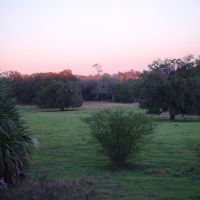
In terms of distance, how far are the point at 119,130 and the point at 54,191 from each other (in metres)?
6.07

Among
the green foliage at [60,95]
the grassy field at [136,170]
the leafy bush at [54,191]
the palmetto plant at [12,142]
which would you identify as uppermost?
the green foliage at [60,95]

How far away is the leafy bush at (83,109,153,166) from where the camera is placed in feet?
54.2

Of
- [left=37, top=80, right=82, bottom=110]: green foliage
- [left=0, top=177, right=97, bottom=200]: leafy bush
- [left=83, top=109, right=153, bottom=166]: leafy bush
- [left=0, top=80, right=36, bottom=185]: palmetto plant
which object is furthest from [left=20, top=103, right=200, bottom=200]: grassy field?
[left=37, top=80, right=82, bottom=110]: green foliage

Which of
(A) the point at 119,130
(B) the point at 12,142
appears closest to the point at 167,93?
(A) the point at 119,130

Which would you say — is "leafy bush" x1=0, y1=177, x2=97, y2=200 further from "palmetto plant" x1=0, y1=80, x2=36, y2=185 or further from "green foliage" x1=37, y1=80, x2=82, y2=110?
"green foliage" x1=37, y1=80, x2=82, y2=110

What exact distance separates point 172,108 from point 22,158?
3935cm

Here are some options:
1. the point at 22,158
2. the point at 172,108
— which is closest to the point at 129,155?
the point at 22,158

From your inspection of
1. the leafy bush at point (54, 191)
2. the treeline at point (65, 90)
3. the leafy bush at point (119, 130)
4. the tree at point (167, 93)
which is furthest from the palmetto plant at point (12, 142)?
the treeline at point (65, 90)

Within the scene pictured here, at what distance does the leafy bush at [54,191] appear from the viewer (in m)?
10.3

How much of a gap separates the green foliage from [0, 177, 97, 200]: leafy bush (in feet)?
247

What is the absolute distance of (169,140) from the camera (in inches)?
1056

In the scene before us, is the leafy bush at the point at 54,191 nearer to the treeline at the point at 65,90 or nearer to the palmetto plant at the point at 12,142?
the palmetto plant at the point at 12,142

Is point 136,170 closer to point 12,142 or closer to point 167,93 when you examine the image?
point 12,142

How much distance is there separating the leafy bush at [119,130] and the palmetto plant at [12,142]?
119 inches
